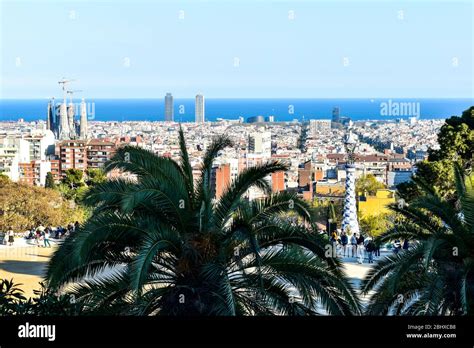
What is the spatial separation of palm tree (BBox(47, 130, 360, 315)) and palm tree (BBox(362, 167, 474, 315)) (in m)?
0.58

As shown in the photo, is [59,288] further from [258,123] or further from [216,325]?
[258,123]

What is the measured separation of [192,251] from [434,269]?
204 centimetres

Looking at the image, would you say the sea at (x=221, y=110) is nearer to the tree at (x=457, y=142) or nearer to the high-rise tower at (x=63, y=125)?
the high-rise tower at (x=63, y=125)

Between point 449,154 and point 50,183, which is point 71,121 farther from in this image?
point 449,154

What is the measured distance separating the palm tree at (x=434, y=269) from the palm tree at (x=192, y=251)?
577mm

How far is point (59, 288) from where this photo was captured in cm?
695

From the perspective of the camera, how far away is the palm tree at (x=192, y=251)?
21.8 ft

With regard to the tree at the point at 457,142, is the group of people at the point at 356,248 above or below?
→ below

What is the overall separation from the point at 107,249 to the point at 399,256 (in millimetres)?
2449

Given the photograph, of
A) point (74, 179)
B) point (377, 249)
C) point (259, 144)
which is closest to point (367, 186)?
point (259, 144)

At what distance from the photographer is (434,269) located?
7484 mm

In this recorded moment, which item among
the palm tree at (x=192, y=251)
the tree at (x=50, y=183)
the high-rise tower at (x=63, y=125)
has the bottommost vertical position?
the tree at (x=50, y=183)

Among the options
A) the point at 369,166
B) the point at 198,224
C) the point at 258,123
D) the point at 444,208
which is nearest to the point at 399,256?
the point at 444,208

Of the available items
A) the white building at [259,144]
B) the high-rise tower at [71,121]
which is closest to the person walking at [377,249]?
the white building at [259,144]
